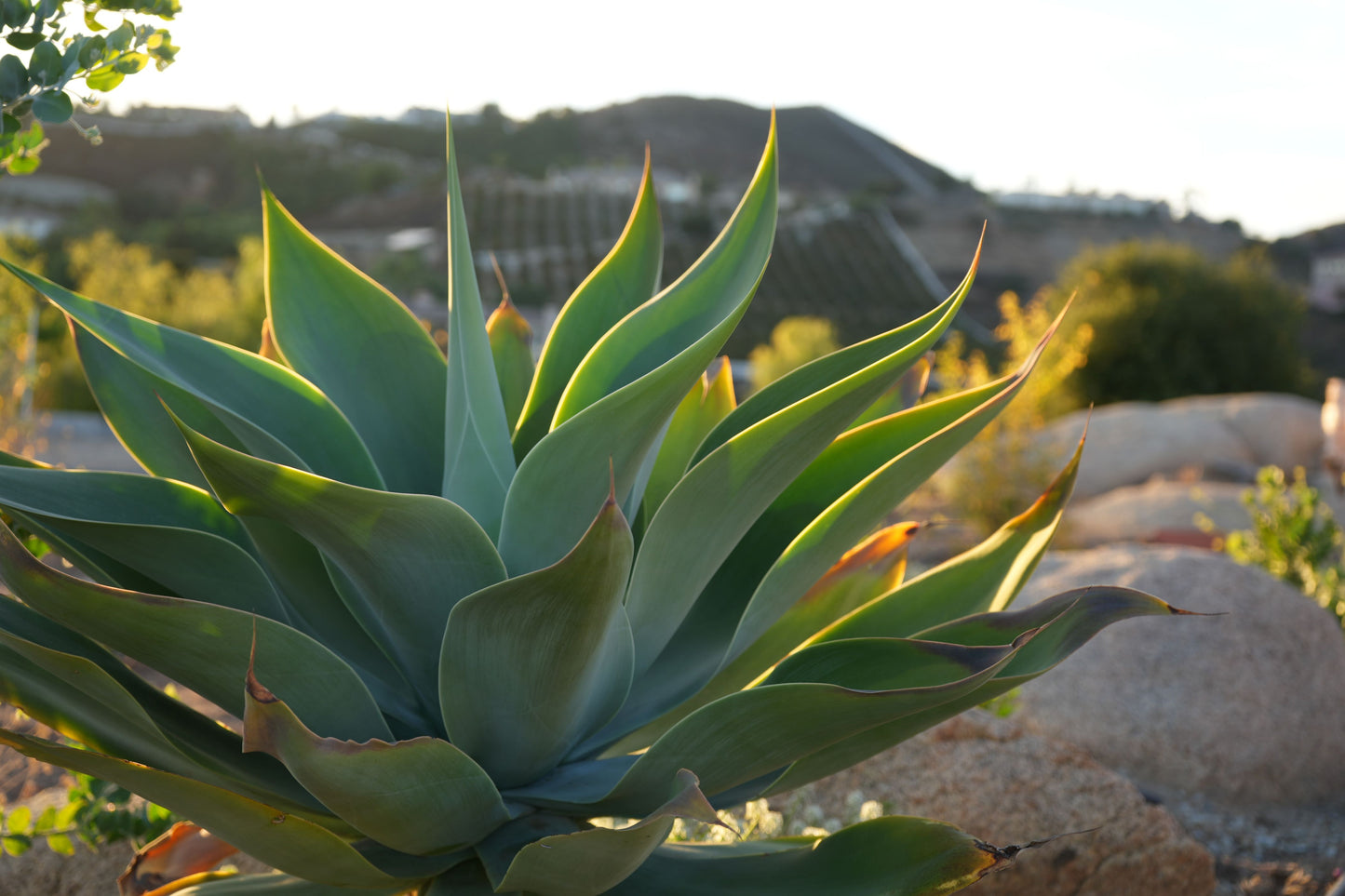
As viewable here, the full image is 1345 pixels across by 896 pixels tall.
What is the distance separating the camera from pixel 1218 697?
3.45m

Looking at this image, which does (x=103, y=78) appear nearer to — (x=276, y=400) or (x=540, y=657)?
(x=276, y=400)

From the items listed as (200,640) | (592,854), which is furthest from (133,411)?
(592,854)

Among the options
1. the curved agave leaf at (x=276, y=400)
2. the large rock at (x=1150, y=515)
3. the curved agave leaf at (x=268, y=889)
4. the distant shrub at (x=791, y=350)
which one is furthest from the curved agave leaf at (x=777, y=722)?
the distant shrub at (x=791, y=350)

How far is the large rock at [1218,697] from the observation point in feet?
10.9

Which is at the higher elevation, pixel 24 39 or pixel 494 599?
pixel 24 39

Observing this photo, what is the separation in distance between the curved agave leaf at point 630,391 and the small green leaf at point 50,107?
640 mm

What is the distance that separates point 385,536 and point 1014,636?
0.73 m

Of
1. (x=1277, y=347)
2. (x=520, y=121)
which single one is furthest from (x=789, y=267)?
(x=520, y=121)

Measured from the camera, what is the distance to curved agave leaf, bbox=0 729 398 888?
0.87 meters

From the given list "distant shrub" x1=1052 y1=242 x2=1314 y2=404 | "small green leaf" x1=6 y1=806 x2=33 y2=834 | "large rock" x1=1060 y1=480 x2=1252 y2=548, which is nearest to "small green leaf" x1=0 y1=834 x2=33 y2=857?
"small green leaf" x1=6 y1=806 x2=33 y2=834

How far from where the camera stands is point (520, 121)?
234ft

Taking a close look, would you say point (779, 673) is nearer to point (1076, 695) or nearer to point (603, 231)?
point (1076, 695)

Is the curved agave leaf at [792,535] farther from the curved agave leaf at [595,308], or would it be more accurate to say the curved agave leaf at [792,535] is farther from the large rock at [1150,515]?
the large rock at [1150,515]

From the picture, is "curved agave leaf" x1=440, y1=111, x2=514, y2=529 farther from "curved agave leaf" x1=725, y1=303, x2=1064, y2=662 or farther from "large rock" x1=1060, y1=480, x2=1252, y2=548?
"large rock" x1=1060, y1=480, x2=1252, y2=548
